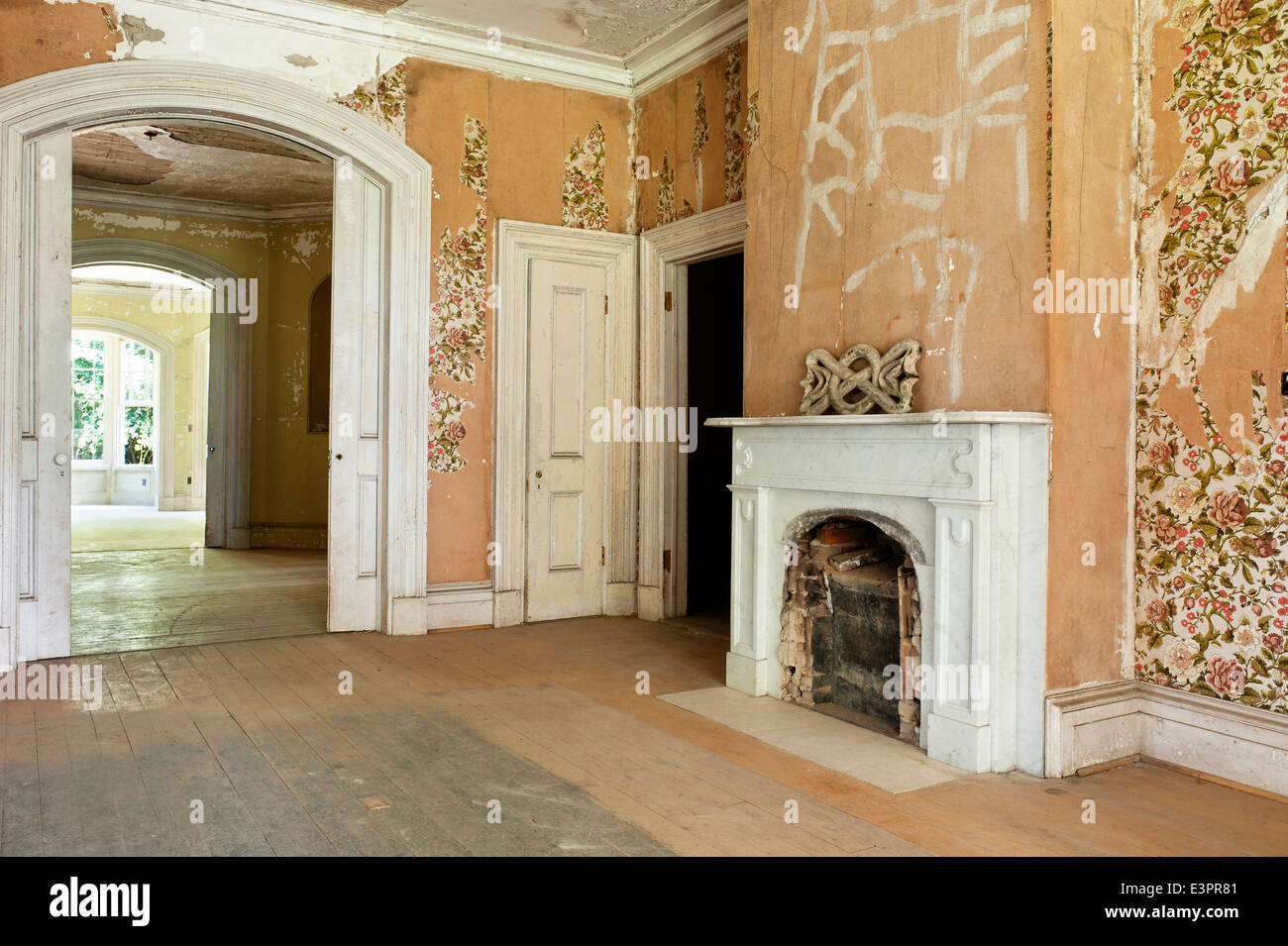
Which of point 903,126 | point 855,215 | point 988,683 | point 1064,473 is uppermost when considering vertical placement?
point 903,126

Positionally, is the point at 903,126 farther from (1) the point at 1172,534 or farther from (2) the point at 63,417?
(2) the point at 63,417

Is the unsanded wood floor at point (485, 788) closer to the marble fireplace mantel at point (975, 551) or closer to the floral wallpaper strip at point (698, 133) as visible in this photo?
the marble fireplace mantel at point (975, 551)

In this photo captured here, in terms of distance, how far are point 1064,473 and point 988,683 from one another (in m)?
0.77

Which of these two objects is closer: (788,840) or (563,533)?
(788,840)

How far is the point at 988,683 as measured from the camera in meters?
3.21

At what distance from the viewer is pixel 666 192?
607cm

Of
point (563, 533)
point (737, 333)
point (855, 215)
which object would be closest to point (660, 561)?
point (563, 533)

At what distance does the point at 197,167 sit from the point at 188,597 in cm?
412

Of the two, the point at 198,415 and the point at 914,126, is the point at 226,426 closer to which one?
the point at 198,415

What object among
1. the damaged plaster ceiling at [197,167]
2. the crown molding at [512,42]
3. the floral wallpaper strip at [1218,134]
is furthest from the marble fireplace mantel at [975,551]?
the damaged plaster ceiling at [197,167]

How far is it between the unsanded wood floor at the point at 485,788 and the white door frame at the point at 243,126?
1.16 m

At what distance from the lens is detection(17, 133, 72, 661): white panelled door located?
4695 millimetres

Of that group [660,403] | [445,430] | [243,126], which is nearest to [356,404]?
[445,430]

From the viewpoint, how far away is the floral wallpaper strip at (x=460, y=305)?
5.67 m
